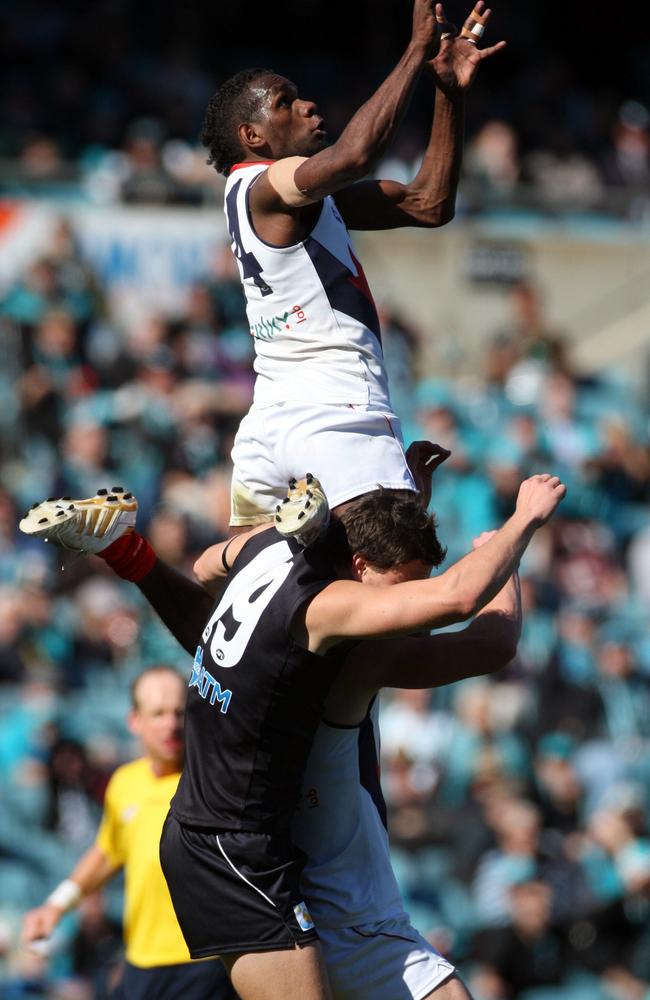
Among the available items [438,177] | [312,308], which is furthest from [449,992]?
[438,177]

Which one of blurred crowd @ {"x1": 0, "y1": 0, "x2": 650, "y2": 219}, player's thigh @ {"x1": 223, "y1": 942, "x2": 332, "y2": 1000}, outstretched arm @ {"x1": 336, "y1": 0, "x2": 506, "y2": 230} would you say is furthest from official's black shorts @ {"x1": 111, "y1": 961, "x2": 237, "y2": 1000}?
blurred crowd @ {"x1": 0, "y1": 0, "x2": 650, "y2": 219}

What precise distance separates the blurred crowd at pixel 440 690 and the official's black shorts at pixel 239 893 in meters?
4.13

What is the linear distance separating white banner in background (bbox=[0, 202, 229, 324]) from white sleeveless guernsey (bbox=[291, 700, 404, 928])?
26.6 feet

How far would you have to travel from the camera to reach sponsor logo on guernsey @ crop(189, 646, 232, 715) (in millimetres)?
4457

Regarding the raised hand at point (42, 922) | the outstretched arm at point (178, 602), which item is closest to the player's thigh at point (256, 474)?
the outstretched arm at point (178, 602)

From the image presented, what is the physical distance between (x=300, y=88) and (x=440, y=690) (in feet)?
24.2

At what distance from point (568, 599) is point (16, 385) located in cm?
425

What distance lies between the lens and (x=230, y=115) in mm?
4930

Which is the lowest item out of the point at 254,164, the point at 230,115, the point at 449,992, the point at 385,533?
the point at 449,992

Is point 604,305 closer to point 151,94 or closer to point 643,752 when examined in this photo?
point 151,94

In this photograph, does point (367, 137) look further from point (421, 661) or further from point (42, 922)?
point (42, 922)

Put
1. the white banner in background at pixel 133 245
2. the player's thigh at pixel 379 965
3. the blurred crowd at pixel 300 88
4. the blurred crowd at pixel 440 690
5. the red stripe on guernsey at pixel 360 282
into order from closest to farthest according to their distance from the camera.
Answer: the player's thigh at pixel 379 965 < the red stripe on guernsey at pixel 360 282 < the blurred crowd at pixel 440 690 < the white banner in background at pixel 133 245 < the blurred crowd at pixel 300 88

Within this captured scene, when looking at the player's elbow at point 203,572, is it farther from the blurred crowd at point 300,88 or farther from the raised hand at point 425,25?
the blurred crowd at point 300,88

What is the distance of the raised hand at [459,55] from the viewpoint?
4875mm
